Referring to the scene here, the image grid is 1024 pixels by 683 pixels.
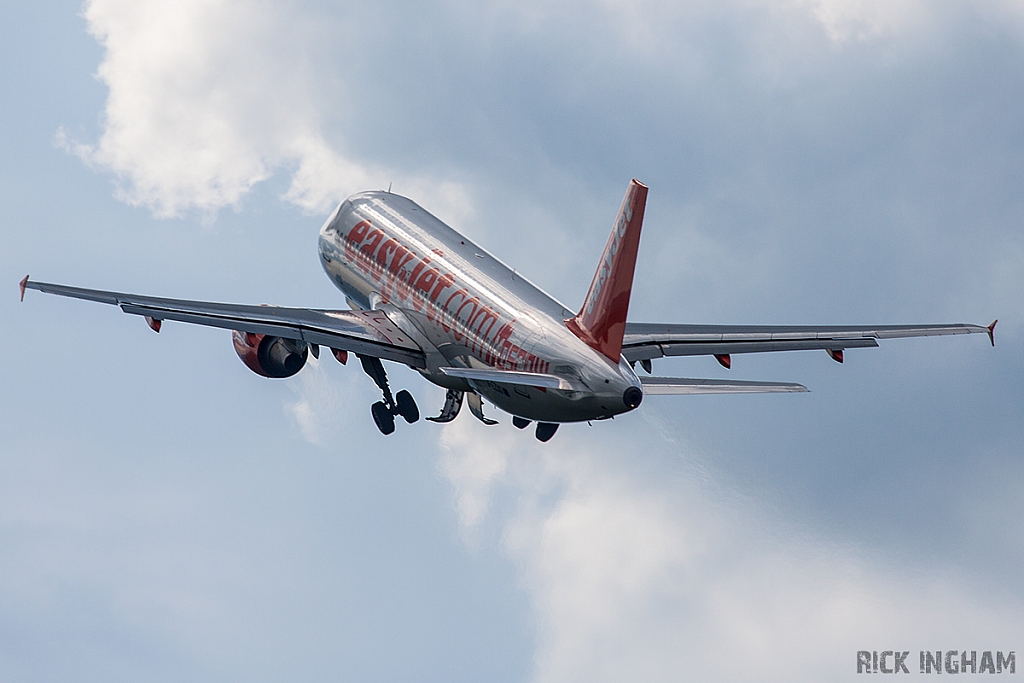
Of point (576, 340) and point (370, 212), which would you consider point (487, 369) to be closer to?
point (576, 340)

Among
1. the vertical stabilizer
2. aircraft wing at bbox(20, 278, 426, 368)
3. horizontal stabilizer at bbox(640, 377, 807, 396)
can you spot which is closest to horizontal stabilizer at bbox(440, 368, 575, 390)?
the vertical stabilizer

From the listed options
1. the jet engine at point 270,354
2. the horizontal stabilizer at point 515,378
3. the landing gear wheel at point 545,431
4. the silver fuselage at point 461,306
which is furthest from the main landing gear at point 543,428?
the horizontal stabilizer at point 515,378

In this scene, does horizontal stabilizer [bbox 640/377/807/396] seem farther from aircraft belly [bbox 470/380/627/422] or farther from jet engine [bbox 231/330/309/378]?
jet engine [bbox 231/330/309/378]

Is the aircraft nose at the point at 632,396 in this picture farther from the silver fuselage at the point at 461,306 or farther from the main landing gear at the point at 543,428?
the main landing gear at the point at 543,428

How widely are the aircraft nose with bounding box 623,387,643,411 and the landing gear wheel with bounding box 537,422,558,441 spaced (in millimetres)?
8951

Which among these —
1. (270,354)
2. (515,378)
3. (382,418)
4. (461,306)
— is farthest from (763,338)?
(270,354)

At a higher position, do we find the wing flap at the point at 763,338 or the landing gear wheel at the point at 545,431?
the wing flap at the point at 763,338

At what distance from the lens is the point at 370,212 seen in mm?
65125

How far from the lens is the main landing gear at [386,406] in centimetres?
6131

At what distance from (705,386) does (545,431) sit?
10.1m

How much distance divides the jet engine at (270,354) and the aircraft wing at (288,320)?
160 cm

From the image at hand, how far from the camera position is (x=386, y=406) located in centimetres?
6175

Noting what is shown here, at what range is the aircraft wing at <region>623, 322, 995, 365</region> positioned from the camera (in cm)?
5822

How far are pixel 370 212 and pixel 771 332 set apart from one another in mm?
15387
